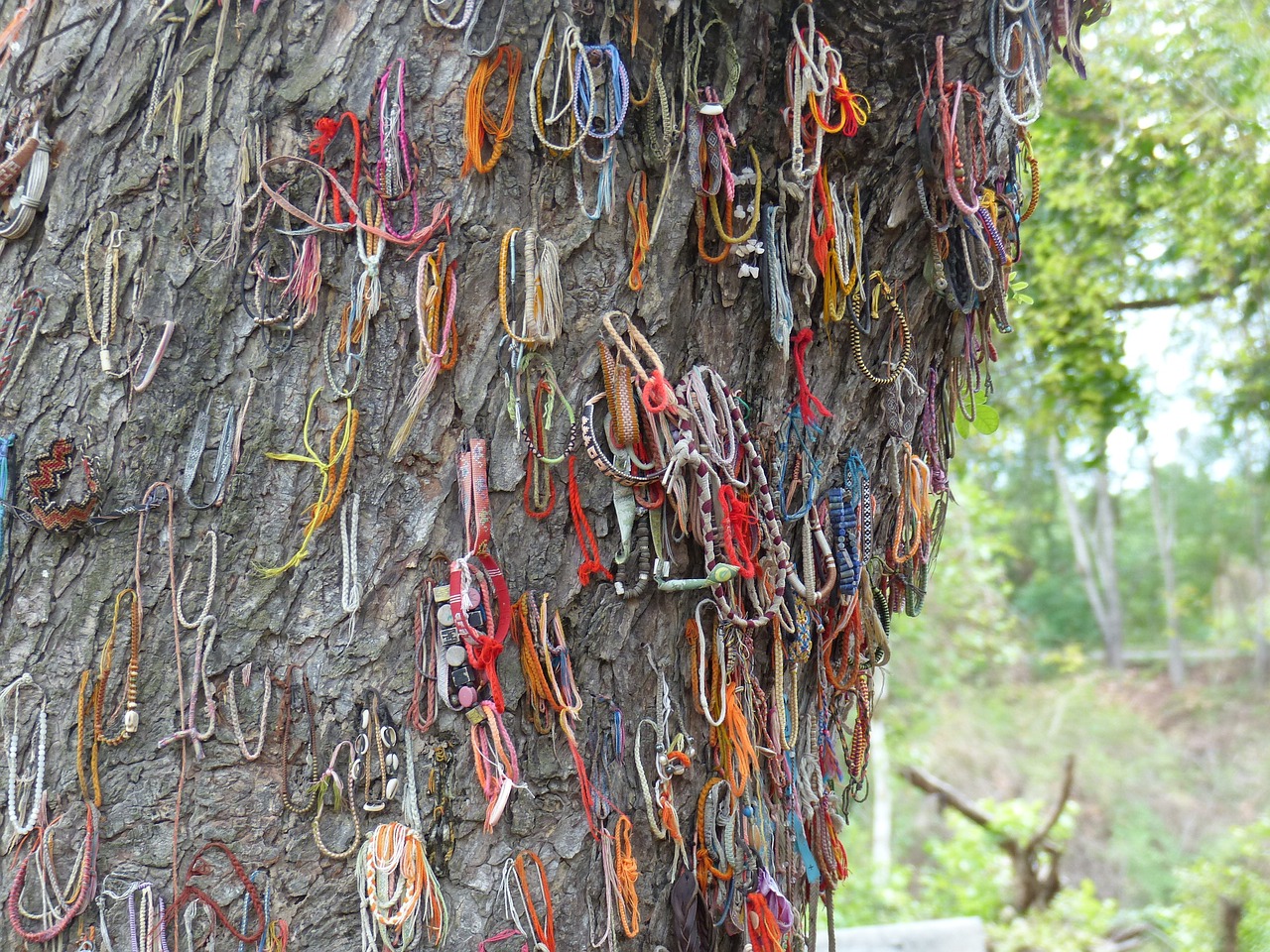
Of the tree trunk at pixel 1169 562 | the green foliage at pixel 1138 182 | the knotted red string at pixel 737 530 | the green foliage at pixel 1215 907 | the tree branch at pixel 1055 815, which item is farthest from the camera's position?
the tree trunk at pixel 1169 562

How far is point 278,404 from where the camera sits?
63.0 inches

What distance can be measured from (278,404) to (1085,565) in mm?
20950

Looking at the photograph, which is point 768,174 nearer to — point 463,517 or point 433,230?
point 433,230

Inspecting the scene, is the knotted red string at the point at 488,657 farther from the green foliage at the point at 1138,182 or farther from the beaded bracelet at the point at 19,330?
the green foliage at the point at 1138,182

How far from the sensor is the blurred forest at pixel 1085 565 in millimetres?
5285

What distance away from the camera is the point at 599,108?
1.62 meters

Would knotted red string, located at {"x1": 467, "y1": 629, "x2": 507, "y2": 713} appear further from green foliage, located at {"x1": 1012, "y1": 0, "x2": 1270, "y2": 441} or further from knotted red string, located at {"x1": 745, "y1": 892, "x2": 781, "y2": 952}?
green foliage, located at {"x1": 1012, "y1": 0, "x2": 1270, "y2": 441}

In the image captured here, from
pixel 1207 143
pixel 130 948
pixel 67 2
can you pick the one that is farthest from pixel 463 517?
pixel 1207 143

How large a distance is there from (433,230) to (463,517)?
0.47 m

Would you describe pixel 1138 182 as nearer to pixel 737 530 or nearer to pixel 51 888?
pixel 737 530

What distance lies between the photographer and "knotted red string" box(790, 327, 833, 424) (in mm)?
1807

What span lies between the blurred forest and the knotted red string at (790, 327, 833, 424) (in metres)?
0.85

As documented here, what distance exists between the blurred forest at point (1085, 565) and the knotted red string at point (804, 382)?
85 centimetres

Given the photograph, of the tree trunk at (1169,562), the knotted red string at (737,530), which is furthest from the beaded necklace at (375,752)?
the tree trunk at (1169,562)
